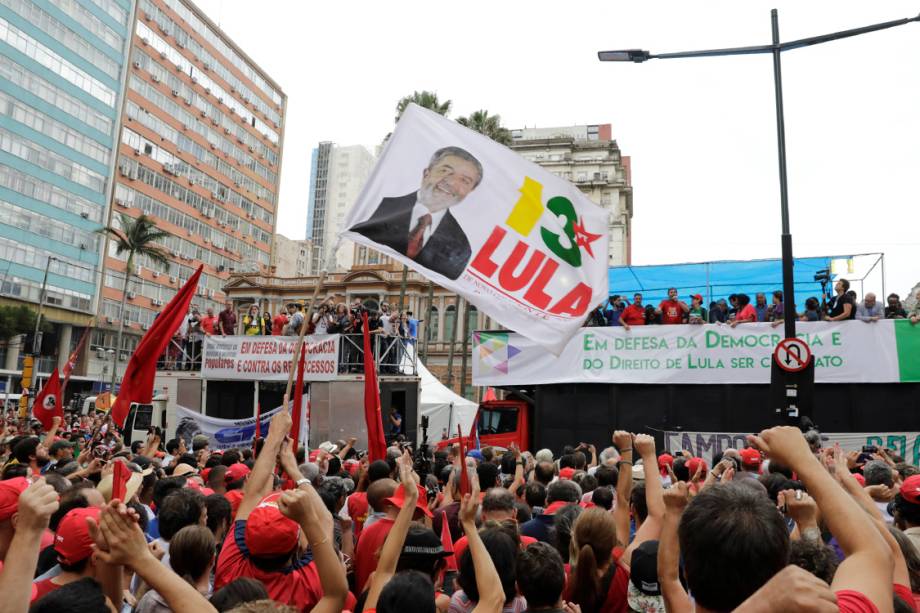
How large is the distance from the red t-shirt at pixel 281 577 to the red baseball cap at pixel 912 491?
3292 mm

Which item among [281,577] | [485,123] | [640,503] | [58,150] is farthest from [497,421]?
[58,150]

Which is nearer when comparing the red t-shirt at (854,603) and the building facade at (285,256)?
the red t-shirt at (854,603)

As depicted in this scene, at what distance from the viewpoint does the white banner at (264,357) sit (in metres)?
18.3

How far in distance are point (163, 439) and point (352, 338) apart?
6783 millimetres

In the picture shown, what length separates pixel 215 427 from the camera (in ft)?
53.6

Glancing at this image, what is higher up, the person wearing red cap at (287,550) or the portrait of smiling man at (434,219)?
the portrait of smiling man at (434,219)

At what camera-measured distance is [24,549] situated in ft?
7.50

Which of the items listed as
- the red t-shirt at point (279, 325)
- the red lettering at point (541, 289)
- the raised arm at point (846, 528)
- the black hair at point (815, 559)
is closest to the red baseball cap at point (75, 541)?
the raised arm at point (846, 528)

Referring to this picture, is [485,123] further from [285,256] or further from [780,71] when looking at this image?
[285,256]

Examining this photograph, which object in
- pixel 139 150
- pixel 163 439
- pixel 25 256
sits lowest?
pixel 163 439

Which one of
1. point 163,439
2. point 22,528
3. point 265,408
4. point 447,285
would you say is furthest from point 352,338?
point 22,528

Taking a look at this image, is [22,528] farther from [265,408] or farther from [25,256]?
[25,256]

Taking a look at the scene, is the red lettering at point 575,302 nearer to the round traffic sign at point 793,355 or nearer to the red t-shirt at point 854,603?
the round traffic sign at point 793,355

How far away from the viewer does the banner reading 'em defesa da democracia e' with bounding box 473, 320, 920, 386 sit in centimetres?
1384
